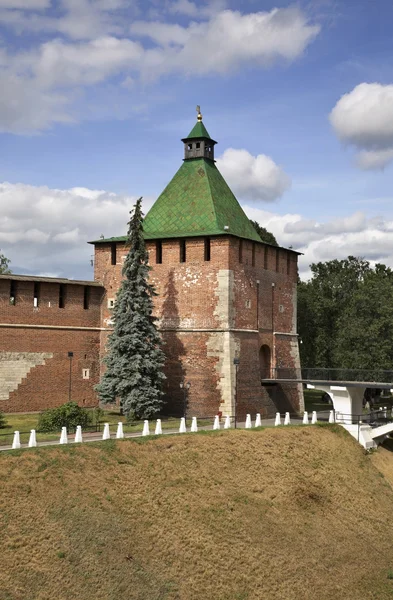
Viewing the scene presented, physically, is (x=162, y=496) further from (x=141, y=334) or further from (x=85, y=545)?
(x=141, y=334)

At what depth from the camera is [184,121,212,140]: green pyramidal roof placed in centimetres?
3703

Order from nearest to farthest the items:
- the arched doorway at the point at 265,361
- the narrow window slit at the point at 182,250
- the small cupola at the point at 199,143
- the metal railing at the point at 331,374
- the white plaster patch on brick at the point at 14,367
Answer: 1. the metal railing at the point at 331,374
2. the white plaster patch on brick at the point at 14,367
3. the narrow window slit at the point at 182,250
4. the arched doorway at the point at 265,361
5. the small cupola at the point at 199,143

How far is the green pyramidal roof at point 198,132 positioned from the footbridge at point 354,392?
1292cm

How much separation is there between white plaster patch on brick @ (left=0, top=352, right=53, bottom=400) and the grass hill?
10373 millimetres

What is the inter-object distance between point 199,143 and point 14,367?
14.7 metres

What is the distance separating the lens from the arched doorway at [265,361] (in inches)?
1409

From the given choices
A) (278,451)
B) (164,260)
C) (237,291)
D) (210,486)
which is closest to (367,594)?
(210,486)

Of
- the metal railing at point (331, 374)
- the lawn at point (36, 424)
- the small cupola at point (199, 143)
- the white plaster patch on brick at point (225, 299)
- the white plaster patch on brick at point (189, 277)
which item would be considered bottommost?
the lawn at point (36, 424)

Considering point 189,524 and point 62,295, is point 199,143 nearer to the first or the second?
point 62,295

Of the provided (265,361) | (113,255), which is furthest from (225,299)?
(113,255)

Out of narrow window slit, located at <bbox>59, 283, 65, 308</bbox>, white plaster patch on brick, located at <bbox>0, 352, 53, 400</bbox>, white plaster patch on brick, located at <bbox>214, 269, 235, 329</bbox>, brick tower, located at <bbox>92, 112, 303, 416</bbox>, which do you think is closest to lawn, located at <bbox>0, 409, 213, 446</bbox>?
white plaster patch on brick, located at <bbox>0, 352, 53, 400</bbox>

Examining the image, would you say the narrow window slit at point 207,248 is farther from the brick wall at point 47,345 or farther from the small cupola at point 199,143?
the brick wall at point 47,345

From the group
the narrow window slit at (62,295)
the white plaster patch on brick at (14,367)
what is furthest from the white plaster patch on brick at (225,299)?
the white plaster patch on brick at (14,367)

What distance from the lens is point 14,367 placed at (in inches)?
1265
